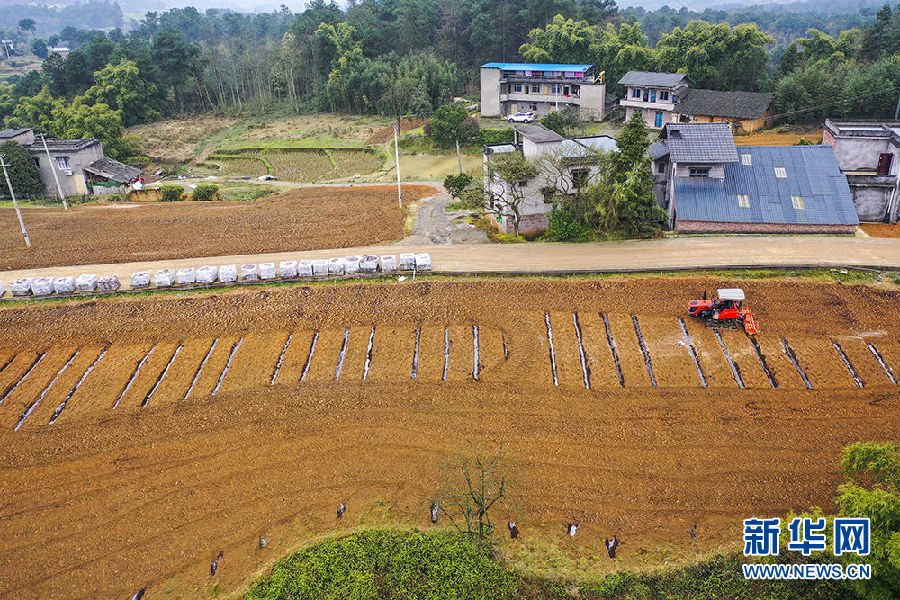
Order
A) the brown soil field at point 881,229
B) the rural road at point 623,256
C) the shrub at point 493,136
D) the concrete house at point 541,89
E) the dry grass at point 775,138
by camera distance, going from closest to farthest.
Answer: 1. the rural road at point 623,256
2. the brown soil field at point 881,229
3. the dry grass at point 775,138
4. the shrub at point 493,136
5. the concrete house at point 541,89

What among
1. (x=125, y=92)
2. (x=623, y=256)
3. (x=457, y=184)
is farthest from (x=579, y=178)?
(x=125, y=92)

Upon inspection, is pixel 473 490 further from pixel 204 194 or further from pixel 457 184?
pixel 204 194

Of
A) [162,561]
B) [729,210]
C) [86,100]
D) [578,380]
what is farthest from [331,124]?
[162,561]

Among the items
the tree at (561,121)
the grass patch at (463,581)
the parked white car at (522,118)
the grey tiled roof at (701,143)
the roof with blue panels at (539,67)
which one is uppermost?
the roof with blue panels at (539,67)

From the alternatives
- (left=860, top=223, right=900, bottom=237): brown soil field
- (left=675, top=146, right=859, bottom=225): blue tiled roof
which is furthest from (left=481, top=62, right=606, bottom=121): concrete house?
(left=860, top=223, right=900, bottom=237): brown soil field

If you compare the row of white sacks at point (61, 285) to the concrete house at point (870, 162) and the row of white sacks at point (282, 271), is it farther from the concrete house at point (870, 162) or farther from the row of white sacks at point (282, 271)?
the concrete house at point (870, 162)

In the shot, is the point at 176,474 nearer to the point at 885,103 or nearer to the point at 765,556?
the point at 765,556

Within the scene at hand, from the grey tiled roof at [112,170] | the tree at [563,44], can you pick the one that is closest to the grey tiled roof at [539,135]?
the grey tiled roof at [112,170]
